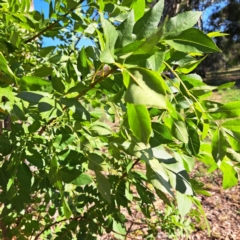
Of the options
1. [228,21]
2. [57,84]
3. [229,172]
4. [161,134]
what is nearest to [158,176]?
[161,134]

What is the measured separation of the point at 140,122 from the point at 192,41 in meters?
0.16

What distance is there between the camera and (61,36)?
1359mm

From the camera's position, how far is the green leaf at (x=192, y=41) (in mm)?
454

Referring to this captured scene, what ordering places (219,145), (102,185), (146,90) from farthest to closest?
(102,185) < (219,145) < (146,90)

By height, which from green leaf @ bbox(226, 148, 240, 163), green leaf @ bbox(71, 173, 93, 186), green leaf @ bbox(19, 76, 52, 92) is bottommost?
green leaf @ bbox(71, 173, 93, 186)

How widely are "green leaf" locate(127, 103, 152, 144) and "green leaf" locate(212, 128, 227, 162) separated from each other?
0.74 feet

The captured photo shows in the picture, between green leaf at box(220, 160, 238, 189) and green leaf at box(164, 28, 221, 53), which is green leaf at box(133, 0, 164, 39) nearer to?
green leaf at box(164, 28, 221, 53)

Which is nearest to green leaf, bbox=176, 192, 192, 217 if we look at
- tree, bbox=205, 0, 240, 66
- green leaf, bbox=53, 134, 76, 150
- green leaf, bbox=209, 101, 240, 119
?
green leaf, bbox=209, 101, 240, 119

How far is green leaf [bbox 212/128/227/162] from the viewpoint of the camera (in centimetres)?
55

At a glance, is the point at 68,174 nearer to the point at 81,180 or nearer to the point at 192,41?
the point at 81,180

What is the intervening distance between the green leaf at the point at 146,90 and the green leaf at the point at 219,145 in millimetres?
280

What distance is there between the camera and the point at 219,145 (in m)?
0.56

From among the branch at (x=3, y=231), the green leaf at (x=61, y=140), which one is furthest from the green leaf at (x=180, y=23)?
the branch at (x=3, y=231)

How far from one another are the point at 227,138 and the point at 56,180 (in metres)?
0.40
